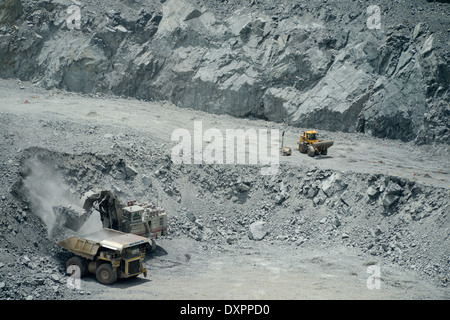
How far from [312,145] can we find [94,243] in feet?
47.6

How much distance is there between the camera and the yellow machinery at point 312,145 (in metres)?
27.7

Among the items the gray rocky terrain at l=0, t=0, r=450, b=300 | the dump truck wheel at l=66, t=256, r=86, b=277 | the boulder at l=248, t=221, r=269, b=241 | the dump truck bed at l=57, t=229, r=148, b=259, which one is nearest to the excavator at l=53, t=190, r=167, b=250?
the gray rocky terrain at l=0, t=0, r=450, b=300

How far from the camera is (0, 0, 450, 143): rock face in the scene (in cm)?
3170

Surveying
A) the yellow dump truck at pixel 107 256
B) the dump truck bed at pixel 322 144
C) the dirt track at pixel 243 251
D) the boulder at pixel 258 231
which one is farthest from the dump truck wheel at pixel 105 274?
the dump truck bed at pixel 322 144

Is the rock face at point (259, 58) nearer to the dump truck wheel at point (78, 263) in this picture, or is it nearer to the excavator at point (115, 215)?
the excavator at point (115, 215)

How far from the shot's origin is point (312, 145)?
27.7 metres

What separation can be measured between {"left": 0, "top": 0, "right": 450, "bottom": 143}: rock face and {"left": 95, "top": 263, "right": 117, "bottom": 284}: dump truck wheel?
20.0 m

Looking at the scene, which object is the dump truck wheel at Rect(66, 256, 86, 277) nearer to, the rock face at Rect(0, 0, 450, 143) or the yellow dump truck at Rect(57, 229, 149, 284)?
the yellow dump truck at Rect(57, 229, 149, 284)

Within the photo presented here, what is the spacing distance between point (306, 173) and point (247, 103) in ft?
38.3

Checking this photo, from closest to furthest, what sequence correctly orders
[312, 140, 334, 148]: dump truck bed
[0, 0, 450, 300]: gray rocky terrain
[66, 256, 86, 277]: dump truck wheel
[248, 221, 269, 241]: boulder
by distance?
[66, 256, 86, 277]: dump truck wheel → [0, 0, 450, 300]: gray rocky terrain → [248, 221, 269, 241]: boulder → [312, 140, 334, 148]: dump truck bed

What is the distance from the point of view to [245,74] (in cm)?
3584

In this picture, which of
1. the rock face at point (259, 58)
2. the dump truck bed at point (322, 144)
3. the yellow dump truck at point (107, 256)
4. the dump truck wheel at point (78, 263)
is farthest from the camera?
the rock face at point (259, 58)

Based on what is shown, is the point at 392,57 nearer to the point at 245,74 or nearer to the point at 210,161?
the point at 245,74

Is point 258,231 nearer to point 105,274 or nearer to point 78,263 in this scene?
point 105,274
